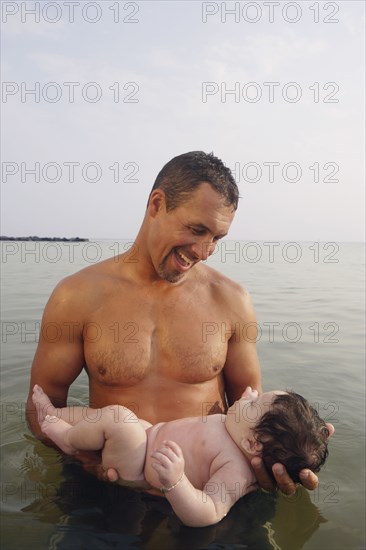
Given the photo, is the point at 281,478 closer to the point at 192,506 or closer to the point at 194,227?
the point at 192,506

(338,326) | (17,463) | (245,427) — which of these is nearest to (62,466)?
(17,463)

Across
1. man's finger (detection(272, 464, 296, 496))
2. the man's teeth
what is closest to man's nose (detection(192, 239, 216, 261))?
the man's teeth

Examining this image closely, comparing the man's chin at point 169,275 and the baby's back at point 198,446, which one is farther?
the man's chin at point 169,275

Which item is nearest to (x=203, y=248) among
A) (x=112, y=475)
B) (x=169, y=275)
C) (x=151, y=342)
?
(x=169, y=275)

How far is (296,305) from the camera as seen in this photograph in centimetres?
1148

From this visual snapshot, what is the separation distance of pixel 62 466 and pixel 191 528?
1185 mm

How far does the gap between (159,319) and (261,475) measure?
47.5 inches

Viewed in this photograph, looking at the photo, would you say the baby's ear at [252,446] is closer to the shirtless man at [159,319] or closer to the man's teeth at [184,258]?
the shirtless man at [159,319]

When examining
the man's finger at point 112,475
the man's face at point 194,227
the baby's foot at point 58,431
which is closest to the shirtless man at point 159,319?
the man's face at point 194,227

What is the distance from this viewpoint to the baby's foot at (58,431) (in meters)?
3.07

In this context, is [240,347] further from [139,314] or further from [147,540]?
[147,540]

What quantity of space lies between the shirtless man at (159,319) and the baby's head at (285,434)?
59cm

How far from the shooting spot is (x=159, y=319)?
3.50 m

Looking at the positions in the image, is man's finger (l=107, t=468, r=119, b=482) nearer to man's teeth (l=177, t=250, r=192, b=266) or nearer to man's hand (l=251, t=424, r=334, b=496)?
man's hand (l=251, t=424, r=334, b=496)
